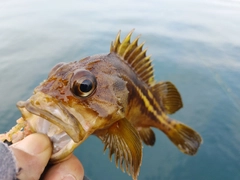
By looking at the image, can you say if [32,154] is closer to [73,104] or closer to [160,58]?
[73,104]

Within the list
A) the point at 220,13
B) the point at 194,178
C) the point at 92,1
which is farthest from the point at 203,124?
the point at 92,1

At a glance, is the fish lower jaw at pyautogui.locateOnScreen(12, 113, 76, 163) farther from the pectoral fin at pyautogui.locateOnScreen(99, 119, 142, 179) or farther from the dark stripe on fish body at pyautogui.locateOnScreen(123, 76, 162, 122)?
the dark stripe on fish body at pyautogui.locateOnScreen(123, 76, 162, 122)

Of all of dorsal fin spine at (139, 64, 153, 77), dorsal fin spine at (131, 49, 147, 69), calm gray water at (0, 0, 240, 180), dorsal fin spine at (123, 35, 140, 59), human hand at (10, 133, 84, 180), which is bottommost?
calm gray water at (0, 0, 240, 180)

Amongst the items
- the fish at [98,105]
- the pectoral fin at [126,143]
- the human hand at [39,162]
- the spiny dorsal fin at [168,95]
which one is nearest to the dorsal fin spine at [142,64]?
the fish at [98,105]

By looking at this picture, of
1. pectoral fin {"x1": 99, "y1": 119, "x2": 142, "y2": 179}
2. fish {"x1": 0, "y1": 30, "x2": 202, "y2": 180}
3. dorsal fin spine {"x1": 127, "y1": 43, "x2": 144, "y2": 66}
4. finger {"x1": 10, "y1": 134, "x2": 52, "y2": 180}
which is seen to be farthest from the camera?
dorsal fin spine {"x1": 127, "y1": 43, "x2": 144, "y2": 66}

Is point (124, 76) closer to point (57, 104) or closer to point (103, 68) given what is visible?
point (103, 68)

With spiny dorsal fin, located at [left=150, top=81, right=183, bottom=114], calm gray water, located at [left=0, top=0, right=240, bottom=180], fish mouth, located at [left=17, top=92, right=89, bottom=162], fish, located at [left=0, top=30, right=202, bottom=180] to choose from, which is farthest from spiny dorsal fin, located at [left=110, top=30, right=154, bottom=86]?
calm gray water, located at [left=0, top=0, right=240, bottom=180]
